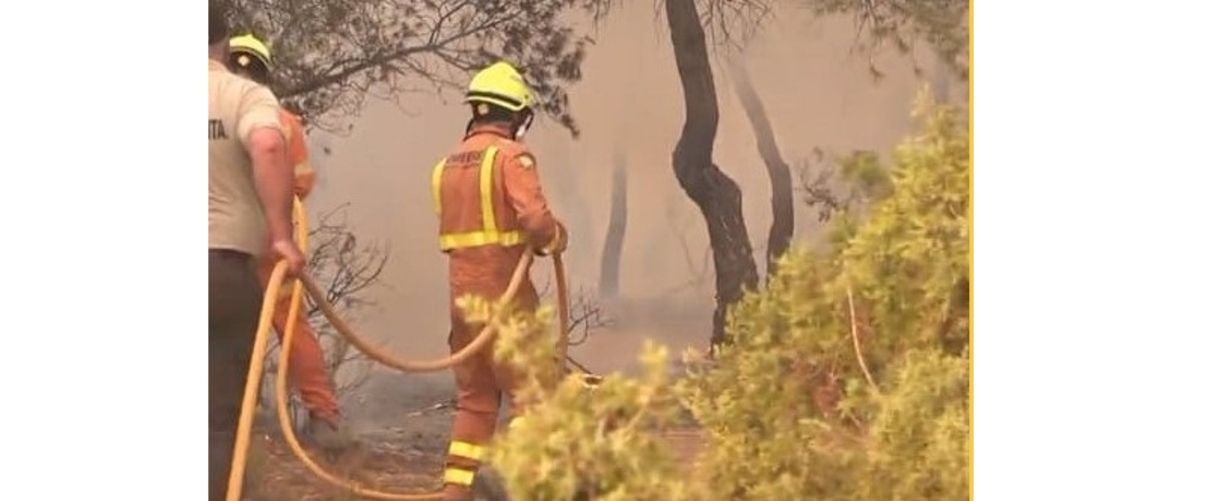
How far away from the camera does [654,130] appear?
1687mm

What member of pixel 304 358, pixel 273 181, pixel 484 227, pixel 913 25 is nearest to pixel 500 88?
pixel 484 227

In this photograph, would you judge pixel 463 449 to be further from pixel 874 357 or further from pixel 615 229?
pixel 874 357

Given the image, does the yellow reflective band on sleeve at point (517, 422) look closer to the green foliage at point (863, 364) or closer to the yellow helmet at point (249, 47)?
the green foliage at point (863, 364)

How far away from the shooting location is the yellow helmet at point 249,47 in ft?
5.37

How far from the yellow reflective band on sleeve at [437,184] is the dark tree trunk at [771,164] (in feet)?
1.16

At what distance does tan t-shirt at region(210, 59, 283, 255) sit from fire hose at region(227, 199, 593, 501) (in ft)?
0.15

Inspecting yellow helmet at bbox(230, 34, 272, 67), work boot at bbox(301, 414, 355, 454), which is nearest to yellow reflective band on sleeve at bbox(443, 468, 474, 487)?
work boot at bbox(301, 414, 355, 454)

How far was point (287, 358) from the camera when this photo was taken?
1.64 m

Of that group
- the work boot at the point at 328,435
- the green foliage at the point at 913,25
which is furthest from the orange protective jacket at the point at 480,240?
the green foliage at the point at 913,25

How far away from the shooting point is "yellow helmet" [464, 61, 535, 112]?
1658mm

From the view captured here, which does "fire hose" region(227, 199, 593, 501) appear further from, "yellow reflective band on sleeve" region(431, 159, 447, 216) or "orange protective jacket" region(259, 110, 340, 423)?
"yellow reflective band on sleeve" region(431, 159, 447, 216)

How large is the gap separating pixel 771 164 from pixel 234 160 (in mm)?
612
